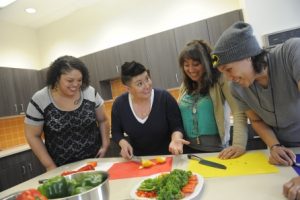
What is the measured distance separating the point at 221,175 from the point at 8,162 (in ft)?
9.84

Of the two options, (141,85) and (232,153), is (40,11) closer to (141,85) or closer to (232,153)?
(141,85)

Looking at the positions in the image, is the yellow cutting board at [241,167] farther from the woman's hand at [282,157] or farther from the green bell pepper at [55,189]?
the green bell pepper at [55,189]

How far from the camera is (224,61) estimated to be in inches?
39.9

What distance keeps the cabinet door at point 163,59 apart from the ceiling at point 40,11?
1340mm

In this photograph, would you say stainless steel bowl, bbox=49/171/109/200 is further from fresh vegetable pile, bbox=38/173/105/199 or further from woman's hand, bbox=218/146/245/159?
woman's hand, bbox=218/146/245/159

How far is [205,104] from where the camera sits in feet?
4.83

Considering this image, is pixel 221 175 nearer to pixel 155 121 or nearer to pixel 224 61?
pixel 224 61

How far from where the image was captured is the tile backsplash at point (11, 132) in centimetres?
369

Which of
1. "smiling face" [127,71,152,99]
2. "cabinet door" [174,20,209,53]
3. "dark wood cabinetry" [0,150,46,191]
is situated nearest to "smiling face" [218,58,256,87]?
"smiling face" [127,71,152,99]

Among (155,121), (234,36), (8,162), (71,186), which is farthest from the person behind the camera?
(8,162)

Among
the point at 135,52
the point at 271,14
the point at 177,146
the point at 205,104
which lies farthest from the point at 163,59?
the point at 177,146

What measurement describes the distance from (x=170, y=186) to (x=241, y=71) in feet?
1.77

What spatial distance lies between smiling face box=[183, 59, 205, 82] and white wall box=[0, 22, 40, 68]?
135 inches

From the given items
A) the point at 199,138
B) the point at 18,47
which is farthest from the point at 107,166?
the point at 18,47
